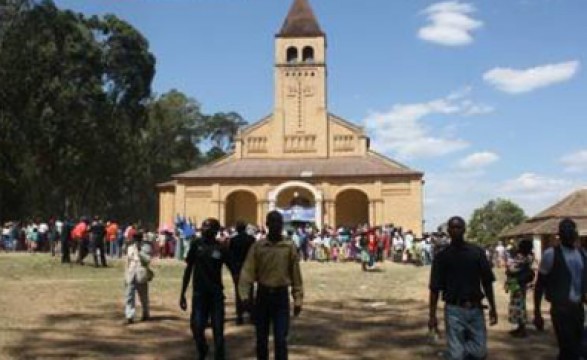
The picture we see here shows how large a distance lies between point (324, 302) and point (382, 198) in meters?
31.4

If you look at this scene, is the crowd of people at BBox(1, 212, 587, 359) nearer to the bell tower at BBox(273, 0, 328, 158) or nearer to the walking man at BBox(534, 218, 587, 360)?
the walking man at BBox(534, 218, 587, 360)

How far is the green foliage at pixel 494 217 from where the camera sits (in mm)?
97562

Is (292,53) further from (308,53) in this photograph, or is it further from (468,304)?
(468,304)

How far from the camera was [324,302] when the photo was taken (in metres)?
16.8

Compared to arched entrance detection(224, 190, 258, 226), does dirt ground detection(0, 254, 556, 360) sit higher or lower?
lower

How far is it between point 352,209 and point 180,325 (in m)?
37.4

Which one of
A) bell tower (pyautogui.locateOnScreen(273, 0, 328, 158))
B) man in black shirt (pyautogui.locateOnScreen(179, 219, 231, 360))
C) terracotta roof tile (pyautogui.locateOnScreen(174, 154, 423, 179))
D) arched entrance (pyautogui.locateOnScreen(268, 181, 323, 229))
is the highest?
bell tower (pyautogui.locateOnScreen(273, 0, 328, 158))

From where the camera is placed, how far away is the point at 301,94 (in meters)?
51.7

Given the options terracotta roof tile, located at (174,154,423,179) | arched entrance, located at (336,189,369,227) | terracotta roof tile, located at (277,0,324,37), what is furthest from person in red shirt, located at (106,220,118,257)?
terracotta roof tile, located at (277,0,324,37)

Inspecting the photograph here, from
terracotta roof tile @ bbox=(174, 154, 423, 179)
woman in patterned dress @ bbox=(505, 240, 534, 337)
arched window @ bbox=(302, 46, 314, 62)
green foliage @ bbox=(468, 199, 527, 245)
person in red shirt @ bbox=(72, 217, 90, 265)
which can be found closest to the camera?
woman in patterned dress @ bbox=(505, 240, 534, 337)

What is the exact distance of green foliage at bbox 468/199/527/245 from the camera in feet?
320

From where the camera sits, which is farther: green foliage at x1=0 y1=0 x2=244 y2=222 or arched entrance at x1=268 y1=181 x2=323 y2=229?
arched entrance at x1=268 y1=181 x2=323 y2=229

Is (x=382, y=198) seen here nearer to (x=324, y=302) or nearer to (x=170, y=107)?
(x=170, y=107)

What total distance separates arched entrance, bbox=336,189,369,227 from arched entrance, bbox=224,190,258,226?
16.3 ft
